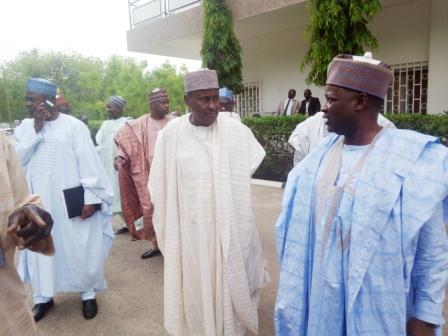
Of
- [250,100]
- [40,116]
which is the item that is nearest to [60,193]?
[40,116]

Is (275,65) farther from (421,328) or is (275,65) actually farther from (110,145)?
(421,328)

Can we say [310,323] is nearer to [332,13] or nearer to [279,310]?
[279,310]

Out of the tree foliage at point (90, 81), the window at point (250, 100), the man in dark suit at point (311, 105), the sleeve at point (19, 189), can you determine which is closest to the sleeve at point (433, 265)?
the sleeve at point (19, 189)

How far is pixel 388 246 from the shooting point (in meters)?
1.59

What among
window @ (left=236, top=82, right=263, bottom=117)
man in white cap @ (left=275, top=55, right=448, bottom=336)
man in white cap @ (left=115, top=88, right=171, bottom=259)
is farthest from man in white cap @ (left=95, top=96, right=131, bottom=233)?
window @ (left=236, top=82, right=263, bottom=117)

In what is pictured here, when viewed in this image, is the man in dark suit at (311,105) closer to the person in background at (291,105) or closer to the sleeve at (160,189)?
the person in background at (291,105)

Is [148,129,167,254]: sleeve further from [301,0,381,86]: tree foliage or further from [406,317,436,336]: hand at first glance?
[301,0,381,86]: tree foliage

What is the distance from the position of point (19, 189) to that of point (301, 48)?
1058 cm

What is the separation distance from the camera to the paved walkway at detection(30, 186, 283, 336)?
3201mm

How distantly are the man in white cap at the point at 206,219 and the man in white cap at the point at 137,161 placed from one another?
5.79ft

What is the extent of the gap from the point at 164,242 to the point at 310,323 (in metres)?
1.37

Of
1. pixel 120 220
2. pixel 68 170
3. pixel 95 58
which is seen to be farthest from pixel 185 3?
pixel 95 58

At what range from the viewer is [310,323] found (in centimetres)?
184

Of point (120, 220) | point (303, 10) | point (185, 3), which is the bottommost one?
point (120, 220)
